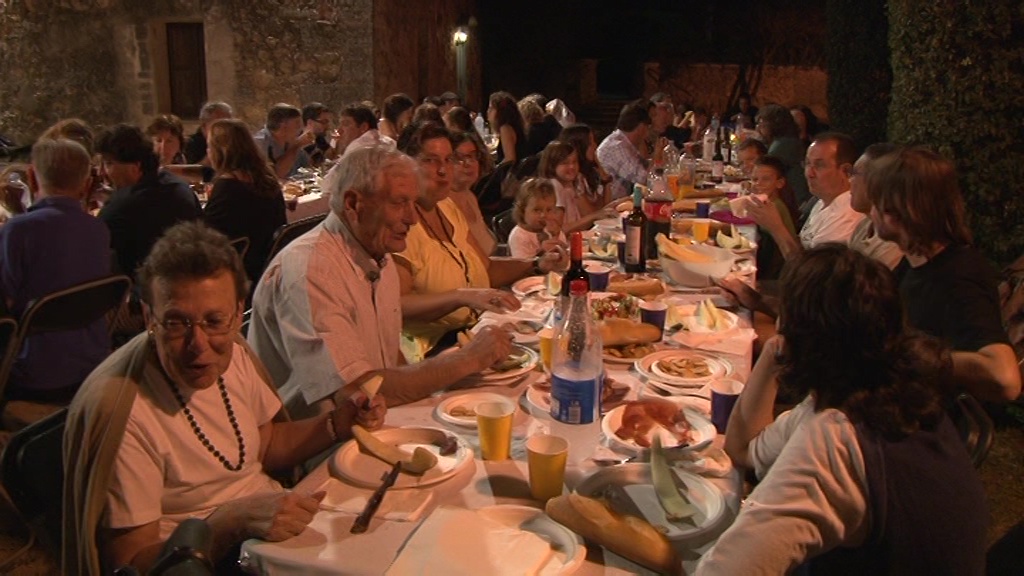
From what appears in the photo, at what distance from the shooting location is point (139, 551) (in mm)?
1725

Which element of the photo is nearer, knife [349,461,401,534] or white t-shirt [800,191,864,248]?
Result: knife [349,461,401,534]

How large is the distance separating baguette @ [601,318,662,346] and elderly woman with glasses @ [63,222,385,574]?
1162 mm

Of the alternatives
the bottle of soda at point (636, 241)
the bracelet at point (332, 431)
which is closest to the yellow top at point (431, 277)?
the bottle of soda at point (636, 241)

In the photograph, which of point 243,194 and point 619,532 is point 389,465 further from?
point 243,194

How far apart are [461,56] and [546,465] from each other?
19.4 meters

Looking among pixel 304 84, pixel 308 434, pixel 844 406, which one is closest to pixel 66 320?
pixel 308 434

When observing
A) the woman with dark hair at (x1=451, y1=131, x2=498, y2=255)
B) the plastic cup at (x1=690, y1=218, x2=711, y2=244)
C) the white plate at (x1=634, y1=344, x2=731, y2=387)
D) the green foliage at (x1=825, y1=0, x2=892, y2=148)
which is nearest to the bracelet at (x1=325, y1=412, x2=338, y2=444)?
the white plate at (x1=634, y1=344, x2=731, y2=387)

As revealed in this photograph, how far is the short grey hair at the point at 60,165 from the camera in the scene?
377 cm

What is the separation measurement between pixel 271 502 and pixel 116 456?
1.08 feet

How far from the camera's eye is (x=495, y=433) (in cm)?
194

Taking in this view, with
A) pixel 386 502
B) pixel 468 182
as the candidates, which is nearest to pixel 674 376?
pixel 386 502

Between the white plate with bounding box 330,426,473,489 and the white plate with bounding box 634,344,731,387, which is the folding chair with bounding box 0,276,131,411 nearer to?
the white plate with bounding box 330,426,473,489

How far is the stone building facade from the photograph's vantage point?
42.4 ft

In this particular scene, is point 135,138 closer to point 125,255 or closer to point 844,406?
point 125,255
